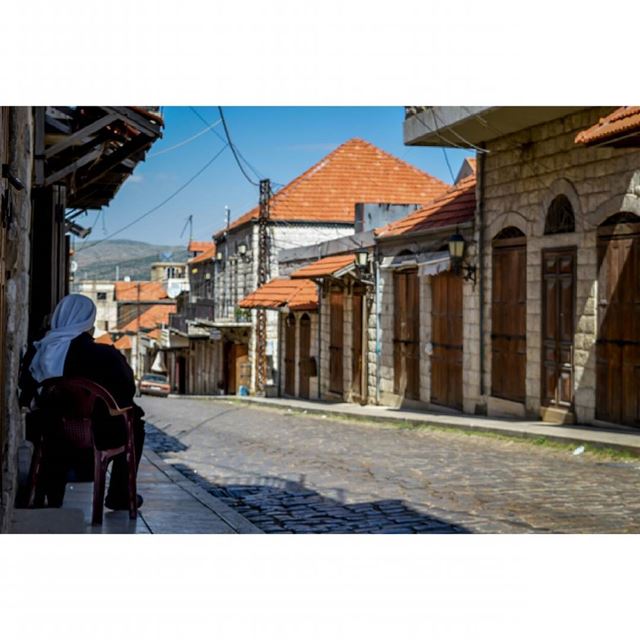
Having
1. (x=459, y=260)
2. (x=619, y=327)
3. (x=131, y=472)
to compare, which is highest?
(x=459, y=260)

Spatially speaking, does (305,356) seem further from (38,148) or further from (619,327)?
(38,148)

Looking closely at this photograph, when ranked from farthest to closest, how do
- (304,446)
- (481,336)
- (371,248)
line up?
1. (371,248)
2. (481,336)
3. (304,446)

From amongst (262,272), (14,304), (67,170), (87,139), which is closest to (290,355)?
(262,272)

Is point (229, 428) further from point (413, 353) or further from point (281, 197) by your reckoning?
point (281, 197)

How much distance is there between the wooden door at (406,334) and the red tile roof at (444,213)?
0.78 m

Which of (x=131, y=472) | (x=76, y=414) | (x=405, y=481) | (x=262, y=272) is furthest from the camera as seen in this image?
(x=262, y=272)

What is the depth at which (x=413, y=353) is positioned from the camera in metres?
17.5

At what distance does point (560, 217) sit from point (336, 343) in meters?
9.52

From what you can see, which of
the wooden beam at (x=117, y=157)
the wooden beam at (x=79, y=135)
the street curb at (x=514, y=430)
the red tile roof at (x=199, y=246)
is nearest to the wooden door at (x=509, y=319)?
the street curb at (x=514, y=430)

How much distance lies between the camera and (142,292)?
6231 centimetres

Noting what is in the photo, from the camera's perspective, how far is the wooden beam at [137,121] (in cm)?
1027

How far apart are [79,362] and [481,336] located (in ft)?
31.9

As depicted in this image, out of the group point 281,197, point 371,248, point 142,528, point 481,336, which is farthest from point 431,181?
point 142,528

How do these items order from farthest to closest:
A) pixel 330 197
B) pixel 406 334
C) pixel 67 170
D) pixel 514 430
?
pixel 330 197
pixel 406 334
pixel 514 430
pixel 67 170
